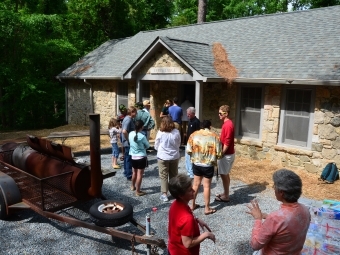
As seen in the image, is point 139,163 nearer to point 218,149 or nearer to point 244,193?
point 218,149

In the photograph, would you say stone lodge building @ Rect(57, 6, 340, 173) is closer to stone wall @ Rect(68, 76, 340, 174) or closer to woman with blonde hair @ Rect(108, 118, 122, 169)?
stone wall @ Rect(68, 76, 340, 174)

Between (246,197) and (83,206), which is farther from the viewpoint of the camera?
(246,197)

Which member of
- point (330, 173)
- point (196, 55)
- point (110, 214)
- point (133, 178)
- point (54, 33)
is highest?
point (54, 33)

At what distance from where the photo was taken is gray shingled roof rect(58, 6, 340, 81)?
8970mm

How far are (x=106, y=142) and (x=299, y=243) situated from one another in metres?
10.2

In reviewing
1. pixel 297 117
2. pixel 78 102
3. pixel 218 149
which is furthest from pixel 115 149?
Answer: pixel 78 102

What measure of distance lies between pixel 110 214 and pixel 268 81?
6493mm

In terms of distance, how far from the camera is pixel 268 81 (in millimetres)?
8898

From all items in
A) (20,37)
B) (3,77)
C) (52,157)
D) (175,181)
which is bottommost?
(52,157)

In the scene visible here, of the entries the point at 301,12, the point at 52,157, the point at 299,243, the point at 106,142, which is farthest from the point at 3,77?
the point at 299,243

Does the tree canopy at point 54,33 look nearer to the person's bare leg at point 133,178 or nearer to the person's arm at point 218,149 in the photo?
the person's bare leg at point 133,178

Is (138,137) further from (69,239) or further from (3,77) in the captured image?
(3,77)

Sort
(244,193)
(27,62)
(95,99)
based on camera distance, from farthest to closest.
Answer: (27,62) → (95,99) → (244,193)

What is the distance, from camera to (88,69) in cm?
1600
